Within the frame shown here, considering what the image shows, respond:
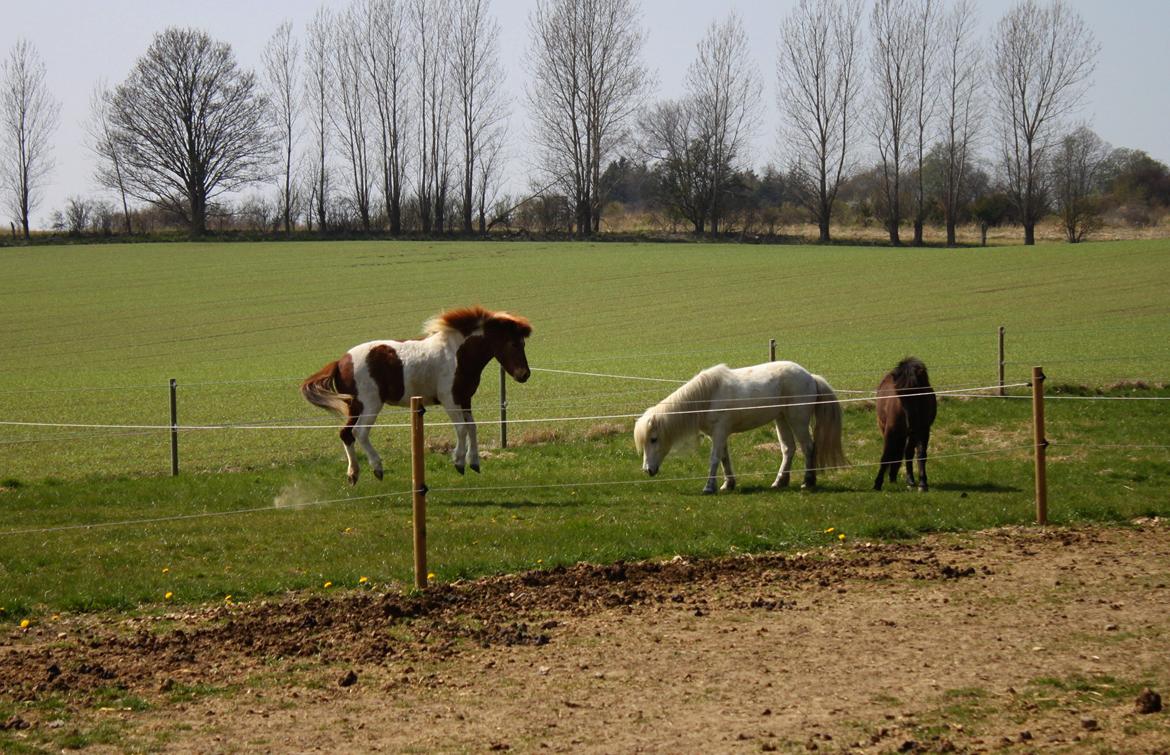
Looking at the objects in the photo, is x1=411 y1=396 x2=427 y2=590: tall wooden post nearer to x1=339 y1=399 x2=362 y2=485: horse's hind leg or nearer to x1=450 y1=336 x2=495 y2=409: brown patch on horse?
x1=339 y1=399 x2=362 y2=485: horse's hind leg

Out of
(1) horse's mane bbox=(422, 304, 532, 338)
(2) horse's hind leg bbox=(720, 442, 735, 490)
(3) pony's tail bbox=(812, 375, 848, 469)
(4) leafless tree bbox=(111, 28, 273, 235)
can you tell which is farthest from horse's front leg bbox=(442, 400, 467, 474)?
(4) leafless tree bbox=(111, 28, 273, 235)

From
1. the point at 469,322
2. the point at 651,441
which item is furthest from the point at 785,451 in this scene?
the point at 469,322

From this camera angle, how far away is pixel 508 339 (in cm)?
1339

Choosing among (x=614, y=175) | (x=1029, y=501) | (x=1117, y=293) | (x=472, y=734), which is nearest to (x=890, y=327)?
(x=1117, y=293)

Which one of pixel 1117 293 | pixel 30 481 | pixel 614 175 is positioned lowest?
pixel 30 481

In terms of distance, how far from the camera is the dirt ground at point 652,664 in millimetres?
5203

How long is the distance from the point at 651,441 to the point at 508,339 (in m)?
2.27

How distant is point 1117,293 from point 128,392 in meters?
30.5

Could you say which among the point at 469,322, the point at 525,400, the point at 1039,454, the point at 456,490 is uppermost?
the point at 469,322

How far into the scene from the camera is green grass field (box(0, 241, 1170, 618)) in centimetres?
952

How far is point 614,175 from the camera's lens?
257 ft

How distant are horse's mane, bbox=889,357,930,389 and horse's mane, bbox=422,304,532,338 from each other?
4281 millimetres

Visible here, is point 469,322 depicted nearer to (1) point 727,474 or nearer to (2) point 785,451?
(1) point 727,474

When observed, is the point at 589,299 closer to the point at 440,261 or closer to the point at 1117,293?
the point at 440,261
